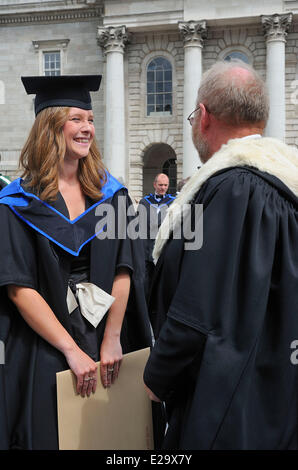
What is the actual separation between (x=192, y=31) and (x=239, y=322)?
22982 millimetres

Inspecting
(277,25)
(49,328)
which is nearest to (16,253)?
(49,328)

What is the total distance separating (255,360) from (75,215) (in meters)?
1.20

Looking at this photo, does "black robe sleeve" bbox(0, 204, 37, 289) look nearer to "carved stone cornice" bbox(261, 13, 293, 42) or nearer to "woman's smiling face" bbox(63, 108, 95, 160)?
"woman's smiling face" bbox(63, 108, 95, 160)

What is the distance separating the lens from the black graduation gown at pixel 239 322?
1607 millimetres

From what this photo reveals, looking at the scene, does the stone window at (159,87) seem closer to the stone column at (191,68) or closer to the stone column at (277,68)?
the stone column at (191,68)

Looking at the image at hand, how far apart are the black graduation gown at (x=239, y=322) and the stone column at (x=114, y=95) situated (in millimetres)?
21435

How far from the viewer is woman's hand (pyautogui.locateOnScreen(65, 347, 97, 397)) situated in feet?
6.94

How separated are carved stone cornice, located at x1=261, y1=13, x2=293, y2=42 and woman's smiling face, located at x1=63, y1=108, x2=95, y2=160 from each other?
22.1 m

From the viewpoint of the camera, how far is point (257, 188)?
169 cm

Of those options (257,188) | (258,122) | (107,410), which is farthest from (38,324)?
(258,122)

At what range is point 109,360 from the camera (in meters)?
2.25

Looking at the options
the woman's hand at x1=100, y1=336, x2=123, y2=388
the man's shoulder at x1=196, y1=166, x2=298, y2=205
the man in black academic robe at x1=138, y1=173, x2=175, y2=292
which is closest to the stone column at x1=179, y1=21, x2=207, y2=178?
the man in black academic robe at x1=138, y1=173, x2=175, y2=292

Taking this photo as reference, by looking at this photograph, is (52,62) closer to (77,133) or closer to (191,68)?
(191,68)
